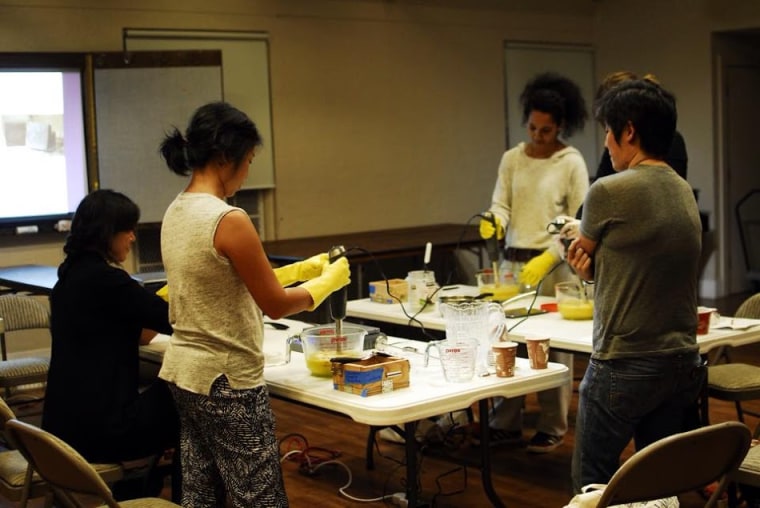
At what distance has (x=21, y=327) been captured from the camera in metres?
4.73

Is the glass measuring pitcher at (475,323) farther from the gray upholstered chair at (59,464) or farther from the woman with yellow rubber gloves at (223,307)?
the gray upholstered chair at (59,464)

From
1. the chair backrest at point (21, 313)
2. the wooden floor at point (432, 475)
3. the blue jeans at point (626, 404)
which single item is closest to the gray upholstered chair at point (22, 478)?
the wooden floor at point (432, 475)

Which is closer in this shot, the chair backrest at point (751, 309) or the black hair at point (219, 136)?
the black hair at point (219, 136)

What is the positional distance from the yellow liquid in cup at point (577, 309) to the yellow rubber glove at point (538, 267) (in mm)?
402

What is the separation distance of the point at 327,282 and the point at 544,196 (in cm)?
175

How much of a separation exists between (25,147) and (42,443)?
4.27 m

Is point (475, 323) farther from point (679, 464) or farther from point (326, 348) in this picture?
point (679, 464)

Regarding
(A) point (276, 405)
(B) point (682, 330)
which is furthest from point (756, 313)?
(A) point (276, 405)

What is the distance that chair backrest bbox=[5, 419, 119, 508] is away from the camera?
220 cm

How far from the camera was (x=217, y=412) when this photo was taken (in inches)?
102

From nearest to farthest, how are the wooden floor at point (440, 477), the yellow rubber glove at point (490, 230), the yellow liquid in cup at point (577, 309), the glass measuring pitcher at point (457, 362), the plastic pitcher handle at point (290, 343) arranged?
the glass measuring pitcher at point (457, 362), the plastic pitcher handle at point (290, 343), the yellow liquid in cup at point (577, 309), the wooden floor at point (440, 477), the yellow rubber glove at point (490, 230)

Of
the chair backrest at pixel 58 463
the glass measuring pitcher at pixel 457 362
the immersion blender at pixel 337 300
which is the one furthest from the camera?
the immersion blender at pixel 337 300

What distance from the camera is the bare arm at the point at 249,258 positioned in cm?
248

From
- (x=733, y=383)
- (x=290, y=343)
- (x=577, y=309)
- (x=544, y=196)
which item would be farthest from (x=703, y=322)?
(x=290, y=343)
